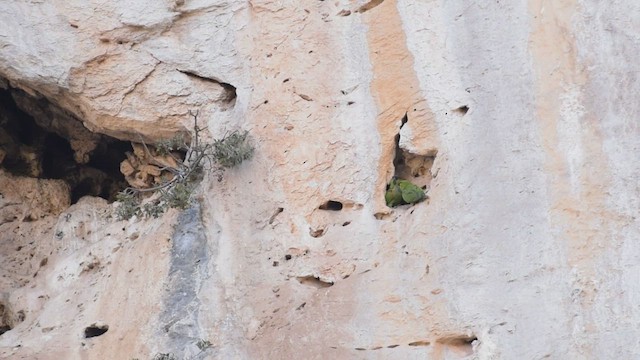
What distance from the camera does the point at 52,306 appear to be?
6223mm

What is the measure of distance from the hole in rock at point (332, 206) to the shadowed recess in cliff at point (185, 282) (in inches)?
26.8

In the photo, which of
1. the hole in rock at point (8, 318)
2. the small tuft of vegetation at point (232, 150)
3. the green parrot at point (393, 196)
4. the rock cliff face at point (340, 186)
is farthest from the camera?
the hole in rock at point (8, 318)

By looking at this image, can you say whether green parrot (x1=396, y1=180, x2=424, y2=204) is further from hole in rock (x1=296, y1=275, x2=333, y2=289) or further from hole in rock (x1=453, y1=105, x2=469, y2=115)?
hole in rock (x1=296, y1=275, x2=333, y2=289)

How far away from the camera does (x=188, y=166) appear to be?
603 cm

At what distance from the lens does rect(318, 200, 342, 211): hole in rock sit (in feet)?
18.4

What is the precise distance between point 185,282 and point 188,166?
70 centimetres

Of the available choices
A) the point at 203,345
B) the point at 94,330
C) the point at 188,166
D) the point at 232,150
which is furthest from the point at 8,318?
the point at 232,150

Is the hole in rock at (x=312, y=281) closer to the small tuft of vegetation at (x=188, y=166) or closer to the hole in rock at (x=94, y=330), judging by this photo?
the small tuft of vegetation at (x=188, y=166)

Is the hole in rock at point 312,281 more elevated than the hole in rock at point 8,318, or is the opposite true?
the hole in rock at point 312,281

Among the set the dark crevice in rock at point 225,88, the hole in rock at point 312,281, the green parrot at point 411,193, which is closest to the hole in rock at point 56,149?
the dark crevice in rock at point 225,88

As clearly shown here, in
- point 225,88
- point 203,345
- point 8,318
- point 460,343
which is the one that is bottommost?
point 8,318

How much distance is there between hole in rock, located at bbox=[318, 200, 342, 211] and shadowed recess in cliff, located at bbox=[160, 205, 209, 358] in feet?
2.24

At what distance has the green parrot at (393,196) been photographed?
5441 millimetres

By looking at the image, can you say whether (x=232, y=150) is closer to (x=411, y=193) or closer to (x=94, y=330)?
(x=411, y=193)
